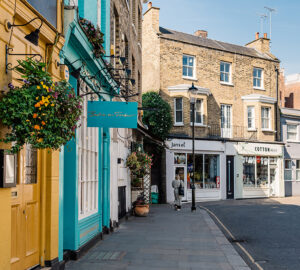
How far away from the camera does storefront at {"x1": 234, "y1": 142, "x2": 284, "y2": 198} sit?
26625 millimetres

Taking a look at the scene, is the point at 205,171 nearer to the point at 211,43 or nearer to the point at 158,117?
the point at 158,117

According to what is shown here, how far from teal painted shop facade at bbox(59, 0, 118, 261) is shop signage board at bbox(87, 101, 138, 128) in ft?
1.40

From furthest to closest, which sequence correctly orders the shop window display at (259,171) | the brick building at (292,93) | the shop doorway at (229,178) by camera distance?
the brick building at (292,93) → the shop window display at (259,171) → the shop doorway at (229,178)

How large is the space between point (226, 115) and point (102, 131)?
1786 cm

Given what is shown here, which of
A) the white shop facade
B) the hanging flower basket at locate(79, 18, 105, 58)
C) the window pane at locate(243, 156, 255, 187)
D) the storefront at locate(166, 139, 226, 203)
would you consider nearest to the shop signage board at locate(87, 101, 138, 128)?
the hanging flower basket at locate(79, 18, 105, 58)

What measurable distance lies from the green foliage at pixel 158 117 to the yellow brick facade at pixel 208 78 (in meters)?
1.66

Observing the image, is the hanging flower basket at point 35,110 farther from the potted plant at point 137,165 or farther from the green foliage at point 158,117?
the green foliage at point 158,117

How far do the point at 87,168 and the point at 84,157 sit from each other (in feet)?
1.44

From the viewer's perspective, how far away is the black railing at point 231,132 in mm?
25828

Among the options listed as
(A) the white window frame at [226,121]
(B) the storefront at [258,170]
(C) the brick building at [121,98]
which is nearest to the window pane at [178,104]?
(A) the white window frame at [226,121]

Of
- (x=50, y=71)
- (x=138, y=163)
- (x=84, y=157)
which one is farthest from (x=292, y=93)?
(x=50, y=71)

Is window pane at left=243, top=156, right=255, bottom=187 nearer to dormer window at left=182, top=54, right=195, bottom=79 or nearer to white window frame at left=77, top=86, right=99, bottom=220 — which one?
dormer window at left=182, top=54, right=195, bottom=79

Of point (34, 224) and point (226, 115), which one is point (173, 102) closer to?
point (226, 115)

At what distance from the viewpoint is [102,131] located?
10367 millimetres
